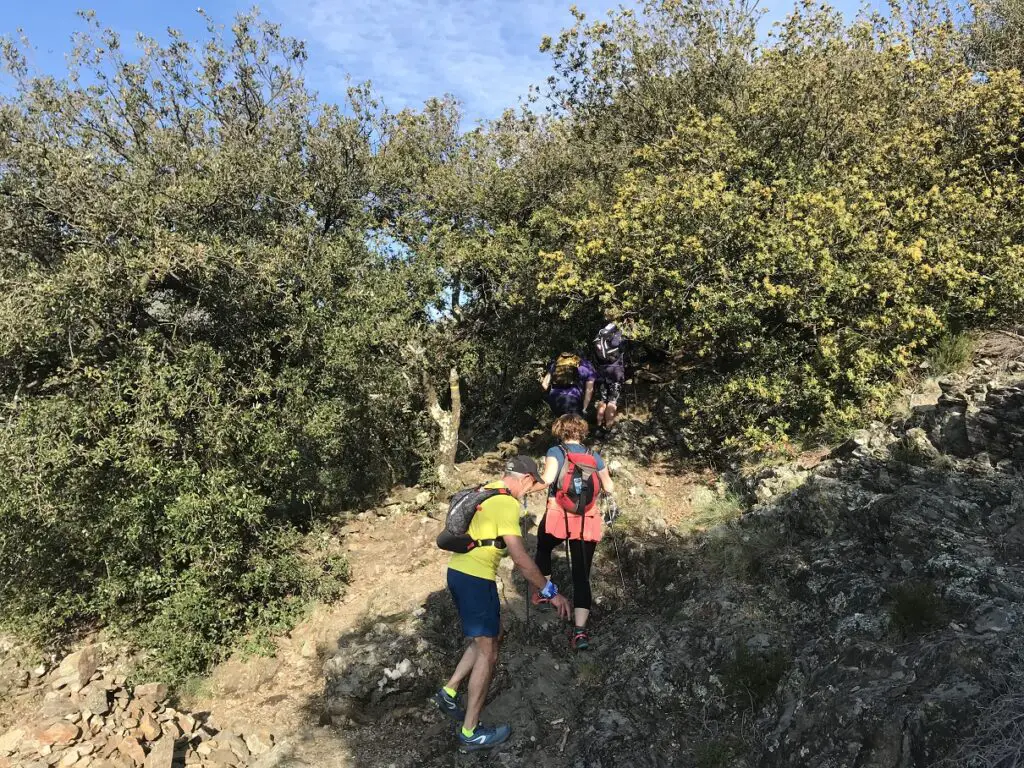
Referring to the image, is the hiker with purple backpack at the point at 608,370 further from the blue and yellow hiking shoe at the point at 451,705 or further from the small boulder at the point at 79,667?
the small boulder at the point at 79,667

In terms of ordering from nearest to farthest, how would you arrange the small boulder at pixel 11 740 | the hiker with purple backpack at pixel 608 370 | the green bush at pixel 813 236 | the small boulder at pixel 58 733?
1. the small boulder at pixel 11 740
2. the small boulder at pixel 58 733
3. the green bush at pixel 813 236
4. the hiker with purple backpack at pixel 608 370

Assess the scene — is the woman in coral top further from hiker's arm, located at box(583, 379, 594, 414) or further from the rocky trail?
hiker's arm, located at box(583, 379, 594, 414)

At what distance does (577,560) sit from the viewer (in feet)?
18.5

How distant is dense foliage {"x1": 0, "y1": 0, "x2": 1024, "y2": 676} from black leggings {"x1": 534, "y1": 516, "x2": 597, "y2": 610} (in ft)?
12.1

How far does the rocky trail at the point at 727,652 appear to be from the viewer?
390 centimetres

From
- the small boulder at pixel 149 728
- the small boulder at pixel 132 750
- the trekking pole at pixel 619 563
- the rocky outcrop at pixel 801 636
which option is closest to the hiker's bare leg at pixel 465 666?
the rocky outcrop at pixel 801 636

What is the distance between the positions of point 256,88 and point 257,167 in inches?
98.1

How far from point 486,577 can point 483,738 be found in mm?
1374

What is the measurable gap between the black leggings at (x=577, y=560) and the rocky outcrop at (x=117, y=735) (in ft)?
10.1

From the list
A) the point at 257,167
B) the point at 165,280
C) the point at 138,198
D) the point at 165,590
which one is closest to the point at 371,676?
the point at 165,590

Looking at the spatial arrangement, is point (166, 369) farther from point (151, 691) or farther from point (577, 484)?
point (577, 484)

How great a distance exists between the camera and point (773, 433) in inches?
333

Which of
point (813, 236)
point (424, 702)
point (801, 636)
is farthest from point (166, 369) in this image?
point (813, 236)

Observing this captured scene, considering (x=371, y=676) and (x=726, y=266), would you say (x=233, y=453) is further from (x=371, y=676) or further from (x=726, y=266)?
(x=726, y=266)
